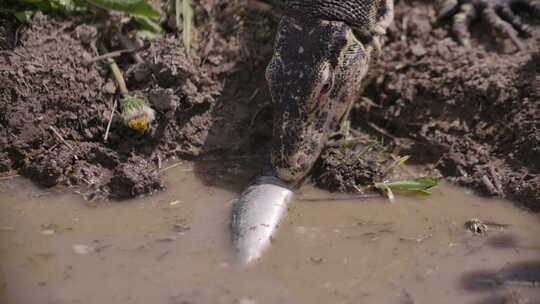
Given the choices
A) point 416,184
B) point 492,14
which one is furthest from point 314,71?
point 492,14

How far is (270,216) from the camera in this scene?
318cm

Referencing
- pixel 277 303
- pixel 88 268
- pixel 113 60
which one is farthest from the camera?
pixel 113 60

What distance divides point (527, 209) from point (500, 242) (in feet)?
1.56

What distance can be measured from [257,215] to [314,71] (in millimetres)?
1171

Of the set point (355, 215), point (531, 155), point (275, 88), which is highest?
point (275, 88)

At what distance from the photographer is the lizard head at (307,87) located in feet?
11.9

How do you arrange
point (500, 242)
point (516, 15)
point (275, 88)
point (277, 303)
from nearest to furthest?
1. point (277, 303)
2. point (500, 242)
3. point (275, 88)
4. point (516, 15)

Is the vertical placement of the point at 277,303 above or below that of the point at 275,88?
below

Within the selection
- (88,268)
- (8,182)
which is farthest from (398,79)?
(8,182)

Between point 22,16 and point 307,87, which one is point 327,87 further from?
point 22,16

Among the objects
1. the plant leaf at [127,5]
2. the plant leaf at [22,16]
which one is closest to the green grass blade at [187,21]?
the plant leaf at [127,5]

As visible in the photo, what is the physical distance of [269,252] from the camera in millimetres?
3020

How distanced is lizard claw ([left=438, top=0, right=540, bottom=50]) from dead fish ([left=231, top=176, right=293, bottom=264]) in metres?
2.43

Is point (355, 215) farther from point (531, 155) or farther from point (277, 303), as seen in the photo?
point (531, 155)
